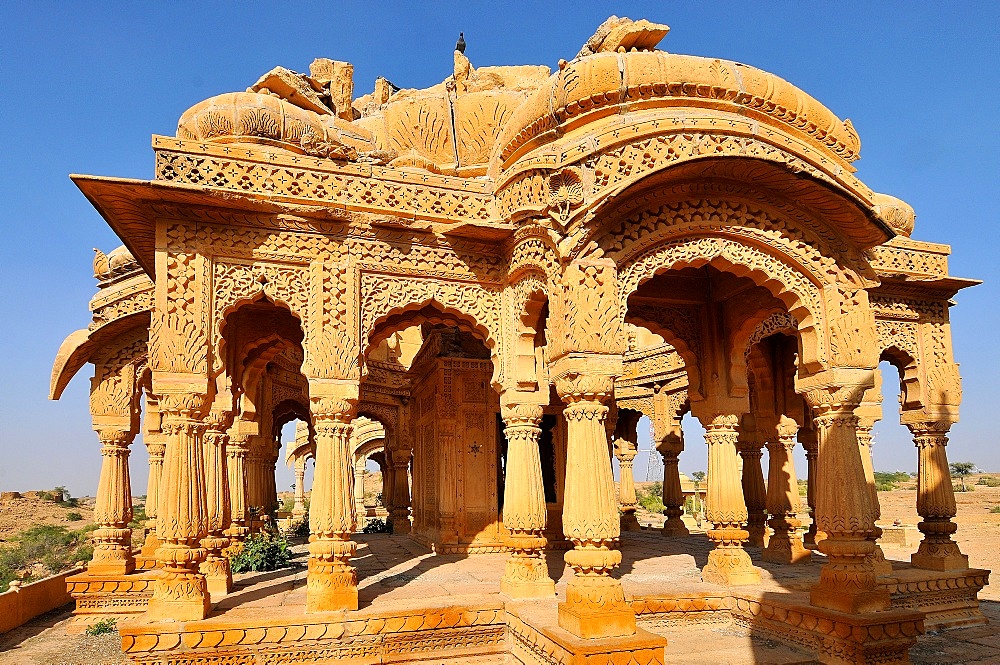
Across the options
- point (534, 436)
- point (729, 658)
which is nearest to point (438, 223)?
point (534, 436)

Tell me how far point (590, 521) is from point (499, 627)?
2.02 m

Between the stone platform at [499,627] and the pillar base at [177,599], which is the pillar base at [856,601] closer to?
the stone platform at [499,627]

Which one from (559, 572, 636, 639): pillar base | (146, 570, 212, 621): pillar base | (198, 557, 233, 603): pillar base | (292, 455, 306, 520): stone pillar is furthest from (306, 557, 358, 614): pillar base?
(292, 455, 306, 520): stone pillar

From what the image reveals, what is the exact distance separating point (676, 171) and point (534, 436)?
3.47m

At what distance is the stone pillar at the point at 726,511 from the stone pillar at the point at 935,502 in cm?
339

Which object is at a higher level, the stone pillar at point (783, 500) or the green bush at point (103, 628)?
the stone pillar at point (783, 500)

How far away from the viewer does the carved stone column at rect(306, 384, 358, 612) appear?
732cm

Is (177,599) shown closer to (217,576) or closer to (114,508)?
(217,576)

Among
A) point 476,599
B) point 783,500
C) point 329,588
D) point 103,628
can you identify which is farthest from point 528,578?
point 103,628

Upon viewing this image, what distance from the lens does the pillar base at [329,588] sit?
7262mm

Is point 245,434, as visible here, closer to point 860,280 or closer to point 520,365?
point 520,365

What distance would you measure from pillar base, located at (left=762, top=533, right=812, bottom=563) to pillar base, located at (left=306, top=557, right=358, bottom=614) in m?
7.18

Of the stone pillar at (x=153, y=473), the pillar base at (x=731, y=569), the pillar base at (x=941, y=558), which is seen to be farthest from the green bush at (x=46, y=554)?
the pillar base at (x=941, y=558)

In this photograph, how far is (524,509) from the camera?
8.27 metres
